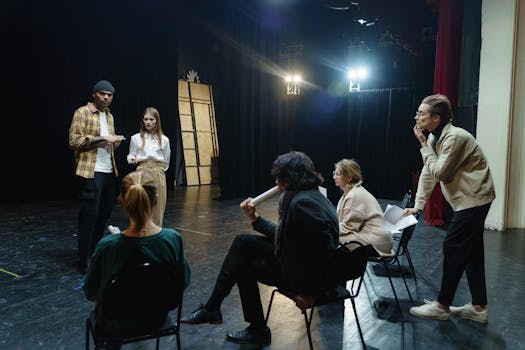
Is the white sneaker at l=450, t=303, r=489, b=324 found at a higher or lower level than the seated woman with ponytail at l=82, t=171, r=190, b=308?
lower

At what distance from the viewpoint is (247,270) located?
2.06m

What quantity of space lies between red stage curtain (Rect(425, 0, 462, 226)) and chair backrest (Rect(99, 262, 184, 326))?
16.3 feet

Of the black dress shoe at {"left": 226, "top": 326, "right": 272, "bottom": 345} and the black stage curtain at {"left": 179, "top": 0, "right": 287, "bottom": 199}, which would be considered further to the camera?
the black stage curtain at {"left": 179, "top": 0, "right": 287, "bottom": 199}

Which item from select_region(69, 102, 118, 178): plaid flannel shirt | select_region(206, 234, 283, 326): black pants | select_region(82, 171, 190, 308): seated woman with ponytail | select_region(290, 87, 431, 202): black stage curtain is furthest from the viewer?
select_region(290, 87, 431, 202): black stage curtain

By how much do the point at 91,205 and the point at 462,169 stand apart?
2.64m

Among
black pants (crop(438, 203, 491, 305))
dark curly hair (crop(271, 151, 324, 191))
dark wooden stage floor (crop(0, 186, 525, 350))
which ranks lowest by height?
dark wooden stage floor (crop(0, 186, 525, 350))

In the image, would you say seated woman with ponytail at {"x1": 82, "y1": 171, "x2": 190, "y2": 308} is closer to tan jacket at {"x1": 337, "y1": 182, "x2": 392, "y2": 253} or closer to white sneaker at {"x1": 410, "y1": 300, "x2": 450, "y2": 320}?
tan jacket at {"x1": 337, "y1": 182, "x2": 392, "y2": 253}

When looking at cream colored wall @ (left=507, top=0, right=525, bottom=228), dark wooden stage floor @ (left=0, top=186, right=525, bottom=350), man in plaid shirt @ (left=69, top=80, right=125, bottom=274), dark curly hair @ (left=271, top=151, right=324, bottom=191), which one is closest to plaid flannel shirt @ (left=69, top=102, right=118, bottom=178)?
man in plaid shirt @ (left=69, top=80, right=125, bottom=274)

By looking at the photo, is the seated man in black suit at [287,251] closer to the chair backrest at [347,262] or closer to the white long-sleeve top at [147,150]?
the chair backrest at [347,262]

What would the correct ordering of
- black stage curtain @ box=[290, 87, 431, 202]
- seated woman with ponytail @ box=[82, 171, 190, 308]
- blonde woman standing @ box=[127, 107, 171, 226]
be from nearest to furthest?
1. seated woman with ponytail @ box=[82, 171, 190, 308]
2. blonde woman standing @ box=[127, 107, 171, 226]
3. black stage curtain @ box=[290, 87, 431, 202]

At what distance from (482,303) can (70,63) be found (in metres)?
6.97

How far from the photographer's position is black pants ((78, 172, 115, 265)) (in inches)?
123

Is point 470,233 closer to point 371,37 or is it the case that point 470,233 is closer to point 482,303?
point 482,303

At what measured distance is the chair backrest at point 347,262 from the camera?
5.84 feet
